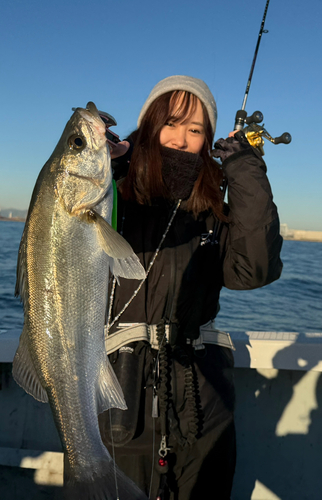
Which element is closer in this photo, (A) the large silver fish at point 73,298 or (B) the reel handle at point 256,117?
(A) the large silver fish at point 73,298

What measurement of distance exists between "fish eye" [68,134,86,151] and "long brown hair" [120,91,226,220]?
75 centimetres

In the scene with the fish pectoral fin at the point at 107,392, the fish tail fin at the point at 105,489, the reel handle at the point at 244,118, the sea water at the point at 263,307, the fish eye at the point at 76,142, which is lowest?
the sea water at the point at 263,307

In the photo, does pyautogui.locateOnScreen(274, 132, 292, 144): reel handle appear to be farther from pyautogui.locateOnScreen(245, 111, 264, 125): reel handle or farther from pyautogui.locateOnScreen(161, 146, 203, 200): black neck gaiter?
pyautogui.locateOnScreen(161, 146, 203, 200): black neck gaiter

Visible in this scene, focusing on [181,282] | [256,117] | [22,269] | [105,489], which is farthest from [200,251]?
[105,489]

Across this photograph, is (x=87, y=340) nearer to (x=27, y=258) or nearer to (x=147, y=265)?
(x=27, y=258)

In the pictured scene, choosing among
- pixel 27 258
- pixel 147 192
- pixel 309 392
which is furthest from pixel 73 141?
pixel 309 392

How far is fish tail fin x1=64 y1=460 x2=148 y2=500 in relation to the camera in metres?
1.85

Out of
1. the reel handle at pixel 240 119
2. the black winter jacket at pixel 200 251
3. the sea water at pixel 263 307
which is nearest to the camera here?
the black winter jacket at pixel 200 251

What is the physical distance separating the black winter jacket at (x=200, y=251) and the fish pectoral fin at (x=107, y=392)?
0.51 metres

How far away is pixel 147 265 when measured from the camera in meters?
2.45

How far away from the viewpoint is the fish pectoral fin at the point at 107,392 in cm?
194

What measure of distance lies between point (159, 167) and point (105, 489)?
189 cm

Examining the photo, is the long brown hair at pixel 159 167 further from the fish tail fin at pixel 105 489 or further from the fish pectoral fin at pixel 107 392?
the fish tail fin at pixel 105 489

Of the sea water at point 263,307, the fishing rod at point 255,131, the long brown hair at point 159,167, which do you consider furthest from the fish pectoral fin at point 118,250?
the sea water at point 263,307
